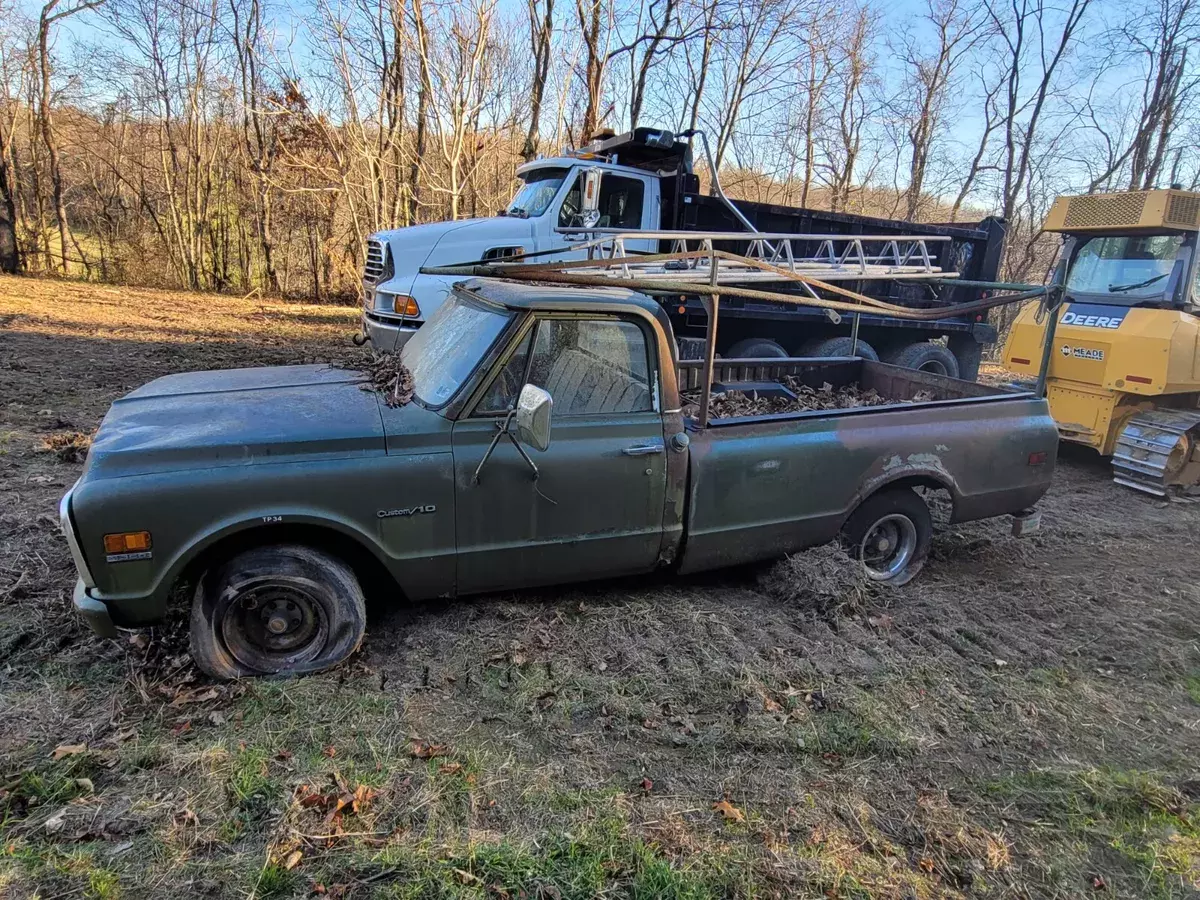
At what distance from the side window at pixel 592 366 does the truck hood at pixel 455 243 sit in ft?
17.7

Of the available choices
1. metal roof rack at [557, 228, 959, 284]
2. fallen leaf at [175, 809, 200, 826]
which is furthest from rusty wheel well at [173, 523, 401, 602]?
metal roof rack at [557, 228, 959, 284]

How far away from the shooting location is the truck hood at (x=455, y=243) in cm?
877

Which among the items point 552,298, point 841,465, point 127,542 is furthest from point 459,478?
→ point 841,465

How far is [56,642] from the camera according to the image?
3.44 meters

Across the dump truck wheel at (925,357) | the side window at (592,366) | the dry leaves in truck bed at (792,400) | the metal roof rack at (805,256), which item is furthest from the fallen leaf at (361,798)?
the dump truck wheel at (925,357)

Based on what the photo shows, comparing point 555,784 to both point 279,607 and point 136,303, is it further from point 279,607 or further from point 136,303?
point 136,303

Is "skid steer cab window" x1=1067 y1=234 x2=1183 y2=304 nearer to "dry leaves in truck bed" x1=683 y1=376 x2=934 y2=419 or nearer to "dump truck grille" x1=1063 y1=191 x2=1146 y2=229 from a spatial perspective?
"dump truck grille" x1=1063 y1=191 x2=1146 y2=229

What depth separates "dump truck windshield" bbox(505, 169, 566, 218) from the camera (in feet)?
29.1

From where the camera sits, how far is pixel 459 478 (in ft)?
11.0

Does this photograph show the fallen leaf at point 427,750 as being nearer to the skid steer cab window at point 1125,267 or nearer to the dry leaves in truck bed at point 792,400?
the dry leaves in truck bed at point 792,400

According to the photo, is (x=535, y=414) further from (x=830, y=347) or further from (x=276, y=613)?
(x=830, y=347)

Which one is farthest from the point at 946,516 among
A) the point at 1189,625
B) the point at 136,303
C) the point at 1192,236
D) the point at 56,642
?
the point at 136,303

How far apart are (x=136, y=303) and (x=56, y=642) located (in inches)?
606

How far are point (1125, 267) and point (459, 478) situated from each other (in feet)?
25.2
